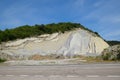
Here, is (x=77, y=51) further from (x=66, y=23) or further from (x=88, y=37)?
(x=66, y=23)

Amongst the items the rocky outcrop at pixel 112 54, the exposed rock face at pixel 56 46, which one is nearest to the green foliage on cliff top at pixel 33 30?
the exposed rock face at pixel 56 46

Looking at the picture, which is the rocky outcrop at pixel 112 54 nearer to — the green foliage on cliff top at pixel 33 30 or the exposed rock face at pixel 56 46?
the exposed rock face at pixel 56 46

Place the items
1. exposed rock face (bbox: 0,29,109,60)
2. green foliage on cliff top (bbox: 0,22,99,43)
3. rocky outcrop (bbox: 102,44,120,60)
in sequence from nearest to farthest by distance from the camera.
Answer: rocky outcrop (bbox: 102,44,120,60), exposed rock face (bbox: 0,29,109,60), green foliage on cliff top (bbox: 0,22,99,43)

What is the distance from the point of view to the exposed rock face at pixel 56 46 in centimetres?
4412

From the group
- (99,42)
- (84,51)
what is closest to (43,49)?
(84,51)

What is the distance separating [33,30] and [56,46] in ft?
30.0

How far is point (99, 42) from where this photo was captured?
49938 millimetres

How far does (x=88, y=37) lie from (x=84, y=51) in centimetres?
515

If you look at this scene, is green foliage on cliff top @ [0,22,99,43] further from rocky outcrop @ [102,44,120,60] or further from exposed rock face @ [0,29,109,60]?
rocky outcrop @ [102,44,120,60]

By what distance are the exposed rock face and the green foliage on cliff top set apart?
188cm

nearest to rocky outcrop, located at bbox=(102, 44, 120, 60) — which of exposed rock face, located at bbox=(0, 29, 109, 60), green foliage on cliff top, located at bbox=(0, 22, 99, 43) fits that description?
exposed rock face, located at bbox=(0, 29, 109, 60)

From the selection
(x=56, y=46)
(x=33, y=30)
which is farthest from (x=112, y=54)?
(x=33, y=30)

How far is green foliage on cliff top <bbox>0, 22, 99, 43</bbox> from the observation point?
5134 centimetres

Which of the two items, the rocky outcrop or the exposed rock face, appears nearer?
the rocky outcrop
